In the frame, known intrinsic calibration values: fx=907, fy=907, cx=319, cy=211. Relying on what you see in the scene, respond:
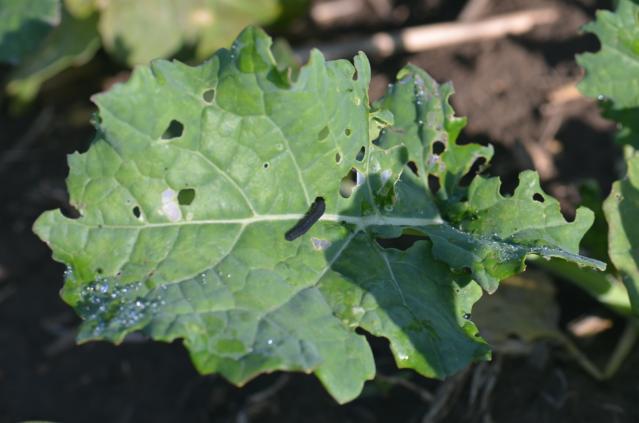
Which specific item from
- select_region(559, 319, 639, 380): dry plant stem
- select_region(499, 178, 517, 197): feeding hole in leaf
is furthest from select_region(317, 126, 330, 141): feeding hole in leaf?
select_region(499, 178, 517, 197): feeding hole in leaf

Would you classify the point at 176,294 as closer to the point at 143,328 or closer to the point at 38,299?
the point at 143,328

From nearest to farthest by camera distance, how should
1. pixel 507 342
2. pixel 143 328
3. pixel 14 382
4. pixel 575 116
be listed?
pixel 143 328, pixel 507 342, pixel 14 382, pixel 575 116

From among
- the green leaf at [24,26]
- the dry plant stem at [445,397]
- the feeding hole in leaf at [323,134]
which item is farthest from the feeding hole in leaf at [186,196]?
the green leaf at [24,26]

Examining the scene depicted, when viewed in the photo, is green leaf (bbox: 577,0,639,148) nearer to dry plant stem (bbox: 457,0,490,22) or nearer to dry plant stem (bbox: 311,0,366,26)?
dry plant stem (bbox: 457,0,490,22)

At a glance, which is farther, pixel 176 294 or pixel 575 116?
pixel 575 116

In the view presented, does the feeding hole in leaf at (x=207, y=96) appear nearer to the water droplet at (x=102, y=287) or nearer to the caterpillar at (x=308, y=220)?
the caterpillar at (x=308, y=220)

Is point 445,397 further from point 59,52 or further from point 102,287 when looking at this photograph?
point 59,52

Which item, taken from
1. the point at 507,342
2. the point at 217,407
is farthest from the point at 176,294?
the point at 507,342
